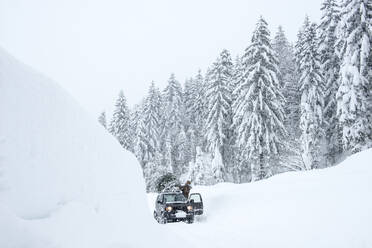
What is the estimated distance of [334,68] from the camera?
99.9 ft

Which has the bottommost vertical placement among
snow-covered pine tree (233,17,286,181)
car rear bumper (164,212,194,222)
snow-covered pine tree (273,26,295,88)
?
car rear bumper (164,212,194,222)

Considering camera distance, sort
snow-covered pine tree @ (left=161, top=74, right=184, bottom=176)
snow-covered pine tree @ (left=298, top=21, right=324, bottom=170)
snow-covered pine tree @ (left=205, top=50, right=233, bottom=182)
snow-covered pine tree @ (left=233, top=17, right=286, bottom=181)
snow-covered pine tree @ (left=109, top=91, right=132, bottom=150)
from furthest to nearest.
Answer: snow-covered pine tree @ (left=161, top=74, right=184, bottom=176) < snow-covered pine tree @ (left=109, top=91, right=132, bottom=150) < snow-covered pine tree @ (left=205, top=50, right=233, bottom=182) < snow-covered pine tree @ (left=298, top=21, right=324, bottom=170) < snow-covered pine tree @ (left=233, top=17, right=286, bottom=181)

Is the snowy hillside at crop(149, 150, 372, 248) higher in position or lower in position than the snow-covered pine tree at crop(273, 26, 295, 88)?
lower

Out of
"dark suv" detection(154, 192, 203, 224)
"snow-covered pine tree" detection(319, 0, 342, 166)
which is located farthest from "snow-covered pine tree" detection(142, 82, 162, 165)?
"dark suv" detection(154, 192, 203, 224)

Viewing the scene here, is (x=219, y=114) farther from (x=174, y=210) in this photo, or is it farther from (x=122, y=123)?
(x=174, y=210)

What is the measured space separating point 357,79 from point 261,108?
→ 7323 millimetres

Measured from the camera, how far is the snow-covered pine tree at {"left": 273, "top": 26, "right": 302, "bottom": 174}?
31322 mm

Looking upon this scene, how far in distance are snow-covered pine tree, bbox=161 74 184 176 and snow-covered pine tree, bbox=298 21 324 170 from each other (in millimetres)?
25616

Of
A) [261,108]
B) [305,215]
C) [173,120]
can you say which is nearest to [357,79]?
[261,108]

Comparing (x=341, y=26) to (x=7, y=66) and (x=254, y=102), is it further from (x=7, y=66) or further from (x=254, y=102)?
(x=7, y=66)

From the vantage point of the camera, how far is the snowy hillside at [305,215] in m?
8.40

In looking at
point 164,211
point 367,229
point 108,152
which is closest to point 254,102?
point 164,211

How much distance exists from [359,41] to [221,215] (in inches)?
643

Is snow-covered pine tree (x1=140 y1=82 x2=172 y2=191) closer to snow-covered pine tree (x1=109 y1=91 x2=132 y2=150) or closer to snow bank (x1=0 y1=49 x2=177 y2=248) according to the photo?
snow-covered pine tree (x1=109 y1=91 x2=132 y2=150)
